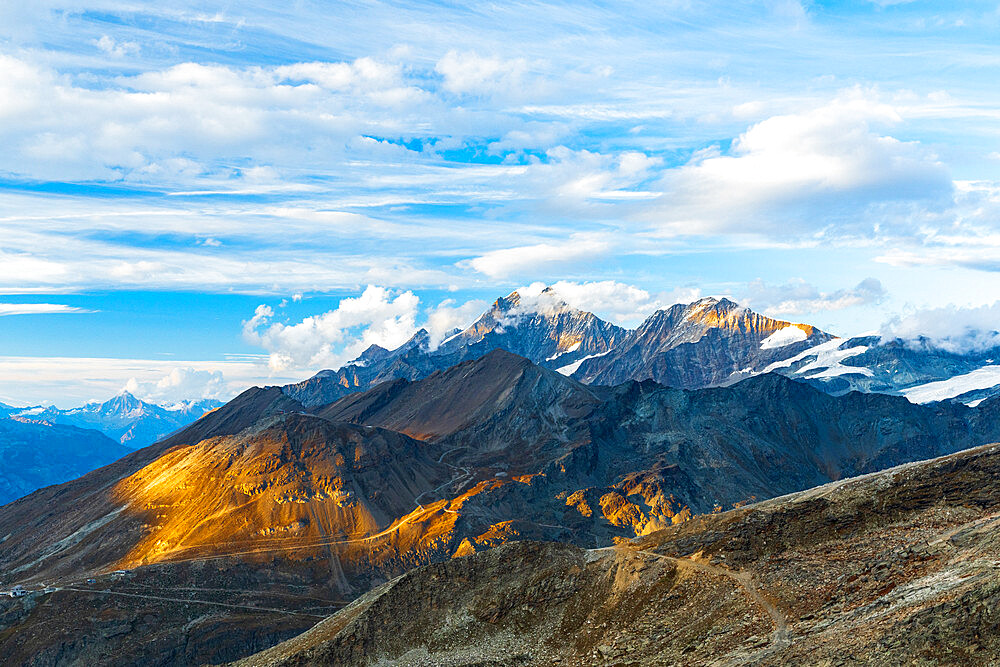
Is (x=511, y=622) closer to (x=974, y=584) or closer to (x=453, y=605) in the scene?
(x=453, y=605)

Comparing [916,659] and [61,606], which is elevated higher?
[916,659]

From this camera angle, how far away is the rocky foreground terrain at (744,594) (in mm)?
51656

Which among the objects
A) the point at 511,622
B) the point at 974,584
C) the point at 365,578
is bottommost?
the point at 365,578

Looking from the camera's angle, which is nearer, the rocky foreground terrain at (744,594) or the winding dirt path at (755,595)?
the rocky foreground terrain at (744,594)

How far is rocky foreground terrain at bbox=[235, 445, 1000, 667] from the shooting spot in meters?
51.7

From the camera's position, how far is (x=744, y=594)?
67.1 meters

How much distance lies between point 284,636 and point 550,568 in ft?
330

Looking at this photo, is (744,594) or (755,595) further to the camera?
(744,594)

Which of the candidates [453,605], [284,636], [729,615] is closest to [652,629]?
[729,615]

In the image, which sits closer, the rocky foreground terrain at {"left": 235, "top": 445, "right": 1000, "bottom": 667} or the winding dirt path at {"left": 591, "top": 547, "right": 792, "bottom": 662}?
the rocky foreground terrain at {"left": 235, "top": 445, "right": 1000, "bottom": 667}

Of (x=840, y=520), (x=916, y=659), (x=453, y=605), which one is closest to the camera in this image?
(x=916, y=659)

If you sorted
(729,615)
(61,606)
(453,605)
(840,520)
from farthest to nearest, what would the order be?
(61,606)
(453,605)
(840,520)
(729,615)

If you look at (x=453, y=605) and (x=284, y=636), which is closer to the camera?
(x=453, y=605)

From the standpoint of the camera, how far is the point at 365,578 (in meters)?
195
